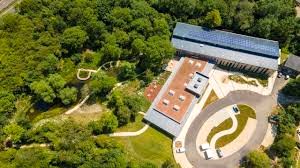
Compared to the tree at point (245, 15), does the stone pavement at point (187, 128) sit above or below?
below

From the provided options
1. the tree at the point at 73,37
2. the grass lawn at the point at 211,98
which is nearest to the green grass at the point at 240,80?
the grass lawn at the point at 211,98

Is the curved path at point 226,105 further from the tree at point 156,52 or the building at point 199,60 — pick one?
the tree at point 156,52

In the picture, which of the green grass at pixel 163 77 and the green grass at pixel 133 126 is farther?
the green grass at pixel 163 77

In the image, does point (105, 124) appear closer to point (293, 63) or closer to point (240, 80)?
point (240, 80)

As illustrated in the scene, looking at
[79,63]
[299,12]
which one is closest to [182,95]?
[79,63]

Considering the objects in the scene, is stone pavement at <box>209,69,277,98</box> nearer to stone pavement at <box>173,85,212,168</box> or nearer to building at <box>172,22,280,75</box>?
stone pavement at <box>173,85,212,168</box>

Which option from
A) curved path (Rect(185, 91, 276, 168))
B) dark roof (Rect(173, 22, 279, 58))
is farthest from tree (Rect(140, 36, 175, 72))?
curved path (Rect(185, 91, 276, 168))
